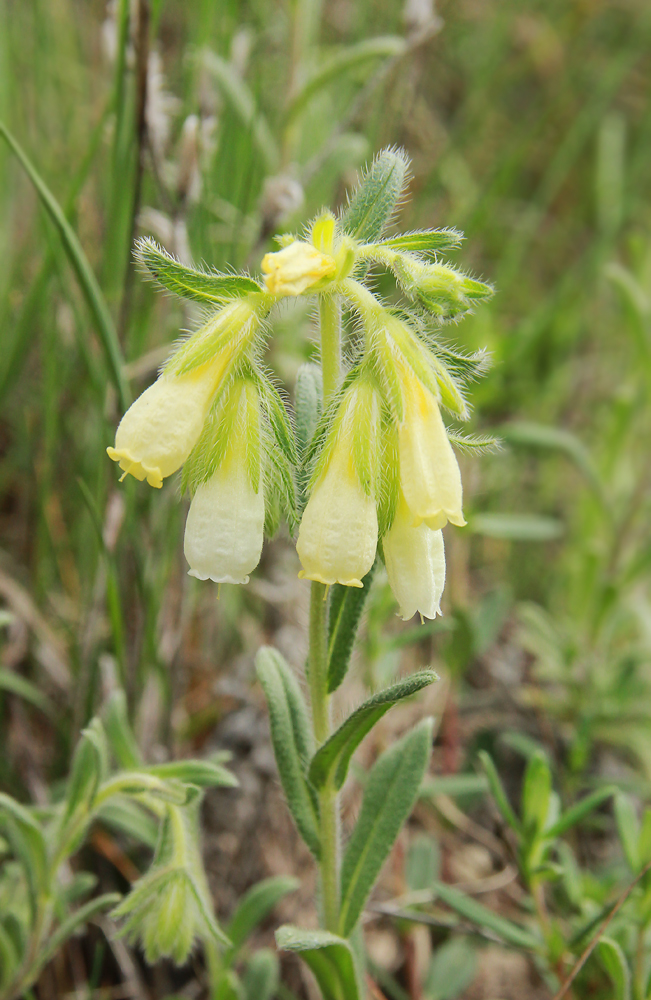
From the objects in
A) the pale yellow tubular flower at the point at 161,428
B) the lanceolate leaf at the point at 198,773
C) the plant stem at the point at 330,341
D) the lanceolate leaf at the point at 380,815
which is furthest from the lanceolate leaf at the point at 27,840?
the plant stem at the point at 330,341

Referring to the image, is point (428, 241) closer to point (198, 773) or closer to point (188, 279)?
point (188, 279)

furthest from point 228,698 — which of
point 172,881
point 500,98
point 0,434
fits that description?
point 500,98

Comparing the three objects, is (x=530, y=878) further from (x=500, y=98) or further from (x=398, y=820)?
(x=500, y=98)

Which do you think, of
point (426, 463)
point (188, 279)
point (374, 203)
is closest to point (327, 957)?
point (426, 463)

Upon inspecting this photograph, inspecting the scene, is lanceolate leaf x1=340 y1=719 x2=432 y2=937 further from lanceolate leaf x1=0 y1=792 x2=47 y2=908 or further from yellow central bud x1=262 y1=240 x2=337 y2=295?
yellow central bud x1=262 y1=240 x2=337 y2=295

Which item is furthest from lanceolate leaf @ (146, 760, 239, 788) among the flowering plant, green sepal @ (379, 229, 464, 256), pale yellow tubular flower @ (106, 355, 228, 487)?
green sepal @ (379, 229, 464, 256)

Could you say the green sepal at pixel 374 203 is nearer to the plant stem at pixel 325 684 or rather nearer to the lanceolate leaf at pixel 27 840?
the plant stem at pixel 325 684
